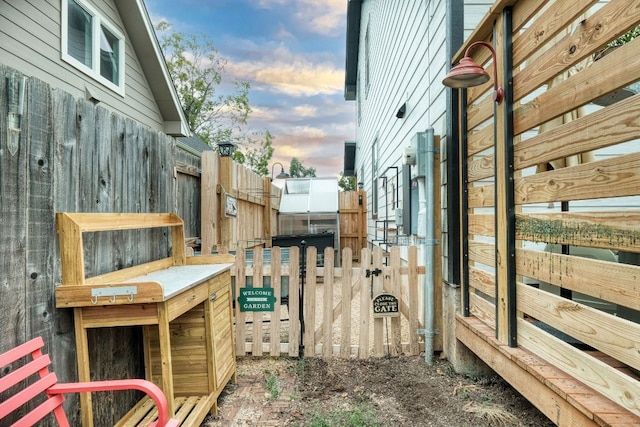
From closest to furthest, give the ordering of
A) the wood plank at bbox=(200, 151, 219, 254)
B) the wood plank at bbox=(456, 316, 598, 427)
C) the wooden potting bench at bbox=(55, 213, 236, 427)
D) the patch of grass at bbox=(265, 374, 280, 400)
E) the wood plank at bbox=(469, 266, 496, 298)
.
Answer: the wood plank at bbox=(456, 316, 598, 427) < the wooden potting bench at bbox=(55, 213, 236, 427) < the wood plank at bbox=(469, 266, 496, 298) < the patch of grass at bbox=(265, 374, 280, 400) < the wood plank at bbox=(200, 151, 219, 254)

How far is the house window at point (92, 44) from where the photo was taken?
4.84m

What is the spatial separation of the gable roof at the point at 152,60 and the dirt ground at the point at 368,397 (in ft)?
18.4

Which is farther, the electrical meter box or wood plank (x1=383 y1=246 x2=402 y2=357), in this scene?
wood plank (x1=383 y1=246 x2=402 y2=357)

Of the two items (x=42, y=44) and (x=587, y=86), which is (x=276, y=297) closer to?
(x=587, y=86)

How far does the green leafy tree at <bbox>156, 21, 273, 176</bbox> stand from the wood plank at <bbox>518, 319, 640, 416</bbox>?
13960 millimetres

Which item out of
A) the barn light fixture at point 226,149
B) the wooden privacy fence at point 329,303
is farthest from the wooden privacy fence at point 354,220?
the wooden privacy fence at point 329,303

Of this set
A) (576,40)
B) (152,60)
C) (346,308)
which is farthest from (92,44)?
(576,40)

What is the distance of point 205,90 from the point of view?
15.5 m

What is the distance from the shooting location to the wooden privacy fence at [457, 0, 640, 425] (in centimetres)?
144

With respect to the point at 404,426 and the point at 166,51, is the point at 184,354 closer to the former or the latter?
the point at 404,426

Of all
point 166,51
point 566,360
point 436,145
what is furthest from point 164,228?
point 166,51

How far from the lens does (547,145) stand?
191 centimetres

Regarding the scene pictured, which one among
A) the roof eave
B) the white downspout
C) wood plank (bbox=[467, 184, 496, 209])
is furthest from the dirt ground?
the roof eave

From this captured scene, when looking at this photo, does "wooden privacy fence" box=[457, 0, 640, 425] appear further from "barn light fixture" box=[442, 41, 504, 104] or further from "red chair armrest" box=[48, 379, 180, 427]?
"red chair armrest" box=[48, 379, 180, 427]
